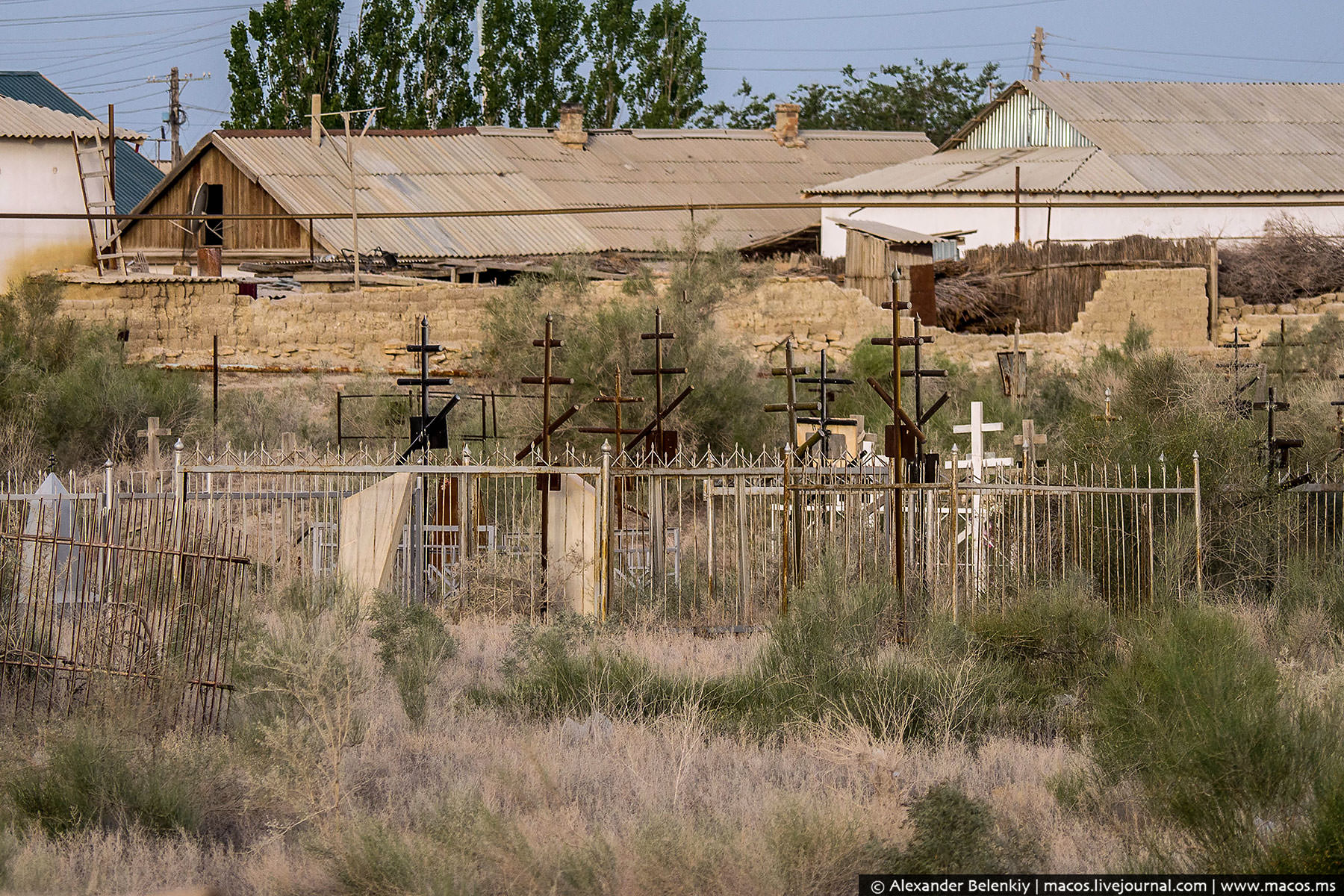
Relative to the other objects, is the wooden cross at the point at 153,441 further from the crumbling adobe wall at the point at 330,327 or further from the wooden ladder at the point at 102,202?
the wooden ladder at the point at 102,202

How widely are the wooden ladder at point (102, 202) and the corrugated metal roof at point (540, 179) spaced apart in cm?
244

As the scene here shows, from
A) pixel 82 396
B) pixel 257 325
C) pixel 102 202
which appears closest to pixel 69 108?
pixel 102 202

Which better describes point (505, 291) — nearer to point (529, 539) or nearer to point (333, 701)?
point (529, 539)

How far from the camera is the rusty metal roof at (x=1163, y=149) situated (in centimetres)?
3259

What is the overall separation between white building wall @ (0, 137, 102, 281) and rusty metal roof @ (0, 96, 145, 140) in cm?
25

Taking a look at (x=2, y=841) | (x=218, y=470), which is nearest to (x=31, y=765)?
(x=2, y=841)

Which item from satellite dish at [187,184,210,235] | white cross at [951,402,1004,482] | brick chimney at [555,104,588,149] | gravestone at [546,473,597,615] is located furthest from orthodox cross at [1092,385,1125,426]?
brick chimney at [555,104,588,149]

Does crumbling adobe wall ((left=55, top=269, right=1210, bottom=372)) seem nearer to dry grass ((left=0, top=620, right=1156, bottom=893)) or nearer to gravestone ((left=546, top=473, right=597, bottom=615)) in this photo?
gravestone ((left=546, top=473, right=597, bottom=615))

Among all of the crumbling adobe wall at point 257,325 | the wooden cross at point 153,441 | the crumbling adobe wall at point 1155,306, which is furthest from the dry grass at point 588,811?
the crumbling adobe wall at point 1155,306

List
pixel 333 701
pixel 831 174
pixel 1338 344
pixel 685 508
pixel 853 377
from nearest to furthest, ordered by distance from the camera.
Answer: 1. pixel 333 701
2. pixel 685 508
3. pixel 853 377
4. pixel 1338 344
5. pixel 831 174

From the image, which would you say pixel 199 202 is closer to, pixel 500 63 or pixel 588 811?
pixel 500 63

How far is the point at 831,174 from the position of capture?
4062 centimetres

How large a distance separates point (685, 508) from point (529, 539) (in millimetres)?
4419

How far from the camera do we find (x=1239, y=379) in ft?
61.6
